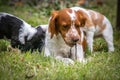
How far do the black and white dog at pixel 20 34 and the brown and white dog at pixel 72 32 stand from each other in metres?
0.35

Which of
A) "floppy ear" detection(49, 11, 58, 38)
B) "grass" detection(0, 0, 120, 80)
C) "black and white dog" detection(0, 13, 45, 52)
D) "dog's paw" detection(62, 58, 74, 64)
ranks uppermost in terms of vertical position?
"floppy ear" detection(49, 11, 58, 38)

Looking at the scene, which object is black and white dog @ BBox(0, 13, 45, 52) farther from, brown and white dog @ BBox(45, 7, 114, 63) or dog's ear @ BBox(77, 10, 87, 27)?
dog's ear @ BBox(77, 10, 87, 27)

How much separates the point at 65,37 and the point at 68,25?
0.66 ft

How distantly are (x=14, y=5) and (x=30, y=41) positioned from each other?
5.70 m

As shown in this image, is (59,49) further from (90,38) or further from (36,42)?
(90,38)

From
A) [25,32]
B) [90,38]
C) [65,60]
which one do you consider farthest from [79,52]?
[25,32]

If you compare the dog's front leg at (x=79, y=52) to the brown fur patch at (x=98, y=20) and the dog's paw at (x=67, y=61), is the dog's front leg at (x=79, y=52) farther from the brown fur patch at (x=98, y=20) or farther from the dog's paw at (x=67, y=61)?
the brown fur patch at (x=98, y=20)

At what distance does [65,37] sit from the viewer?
22.5 feet

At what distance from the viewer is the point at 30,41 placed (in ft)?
25.4

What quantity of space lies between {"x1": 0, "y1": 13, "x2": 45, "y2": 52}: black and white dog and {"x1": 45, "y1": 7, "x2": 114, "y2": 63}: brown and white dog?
35 cm

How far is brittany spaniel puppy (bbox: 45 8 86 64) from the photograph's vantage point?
678cm

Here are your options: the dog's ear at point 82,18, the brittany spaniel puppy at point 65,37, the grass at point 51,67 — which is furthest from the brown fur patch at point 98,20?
the dog's ear at point 82,18

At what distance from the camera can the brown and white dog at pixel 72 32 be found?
267 inches

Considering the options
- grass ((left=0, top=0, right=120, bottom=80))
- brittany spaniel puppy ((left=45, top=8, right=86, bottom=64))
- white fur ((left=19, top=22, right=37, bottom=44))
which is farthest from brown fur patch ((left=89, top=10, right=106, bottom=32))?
white fur ((left=19, top=22, right=37, bottom=44))
